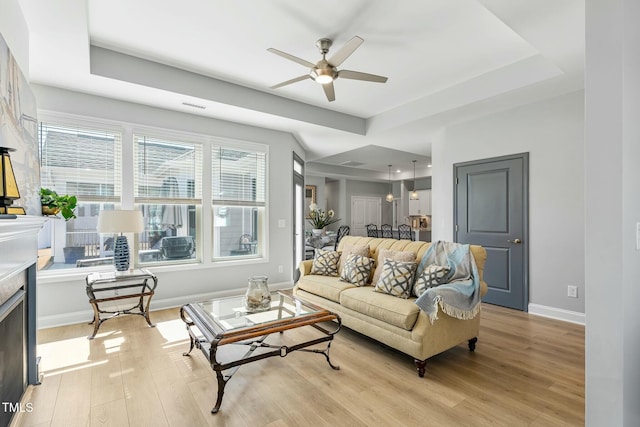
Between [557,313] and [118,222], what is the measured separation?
5077mm

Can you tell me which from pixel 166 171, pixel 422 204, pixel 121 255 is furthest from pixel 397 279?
pixel 422 204

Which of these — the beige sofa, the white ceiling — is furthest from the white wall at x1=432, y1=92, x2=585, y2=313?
the beige sofa

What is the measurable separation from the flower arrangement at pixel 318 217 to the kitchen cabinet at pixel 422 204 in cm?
293

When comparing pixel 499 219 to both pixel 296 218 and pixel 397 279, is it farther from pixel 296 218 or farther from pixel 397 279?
pixel 296 218

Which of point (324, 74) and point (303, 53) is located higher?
point (303, 53)

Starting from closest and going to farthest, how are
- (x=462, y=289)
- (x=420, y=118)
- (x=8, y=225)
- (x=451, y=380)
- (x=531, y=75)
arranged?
(x=8, y=225) → (x=451, y=380) → (x=462, y=289) → (x=531, y=75) → (x=420, y=118)

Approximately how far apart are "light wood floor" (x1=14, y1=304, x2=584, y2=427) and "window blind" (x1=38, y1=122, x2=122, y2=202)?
1612 millimetres

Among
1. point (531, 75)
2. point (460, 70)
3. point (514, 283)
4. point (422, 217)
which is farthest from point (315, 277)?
point (422, 217)

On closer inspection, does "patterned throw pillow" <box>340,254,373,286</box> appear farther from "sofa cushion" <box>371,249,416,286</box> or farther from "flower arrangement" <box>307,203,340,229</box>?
"flower arrangement" <box>307,203,340,229</box>

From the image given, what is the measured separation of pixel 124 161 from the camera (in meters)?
3.94

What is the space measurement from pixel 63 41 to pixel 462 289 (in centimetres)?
390

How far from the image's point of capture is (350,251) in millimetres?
3787

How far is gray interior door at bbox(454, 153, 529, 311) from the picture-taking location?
4.10 metres

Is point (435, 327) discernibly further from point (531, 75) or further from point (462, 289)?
point (531, 75)
